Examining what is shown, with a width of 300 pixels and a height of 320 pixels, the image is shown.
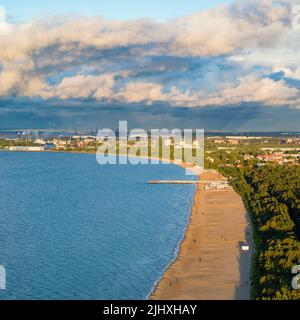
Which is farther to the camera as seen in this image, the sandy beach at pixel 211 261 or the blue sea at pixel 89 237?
the blue sea at pixel 89 237

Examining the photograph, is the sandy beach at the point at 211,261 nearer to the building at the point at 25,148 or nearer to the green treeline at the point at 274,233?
the green treeline at the point at 274,233

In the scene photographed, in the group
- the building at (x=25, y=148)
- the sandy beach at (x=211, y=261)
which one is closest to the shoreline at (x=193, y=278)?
the sandy beach at (x=211, y=261)

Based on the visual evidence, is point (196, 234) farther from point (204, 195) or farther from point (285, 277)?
point (204, 195)

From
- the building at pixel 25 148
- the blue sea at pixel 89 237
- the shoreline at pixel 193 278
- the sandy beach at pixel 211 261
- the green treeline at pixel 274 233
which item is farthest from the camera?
the building at pixel 25 148
